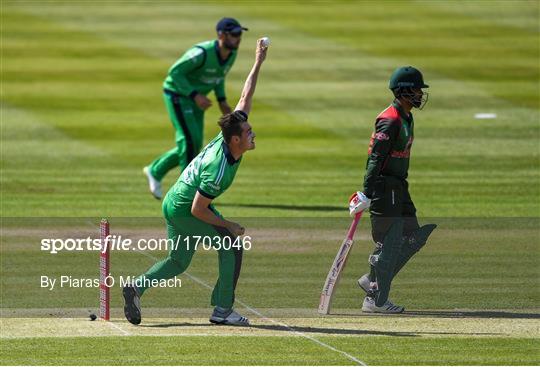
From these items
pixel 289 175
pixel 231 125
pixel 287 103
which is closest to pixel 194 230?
pixel 231 125

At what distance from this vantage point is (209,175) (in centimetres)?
1066

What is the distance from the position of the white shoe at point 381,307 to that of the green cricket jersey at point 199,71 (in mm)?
6868

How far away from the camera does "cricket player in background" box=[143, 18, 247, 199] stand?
1792 centimetres

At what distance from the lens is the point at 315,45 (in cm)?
3002

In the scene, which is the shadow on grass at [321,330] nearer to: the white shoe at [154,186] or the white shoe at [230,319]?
the white shoe at [230,319]

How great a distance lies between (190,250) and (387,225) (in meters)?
1.83

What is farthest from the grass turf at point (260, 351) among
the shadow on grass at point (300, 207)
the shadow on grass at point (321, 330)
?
the shadow on grass at point (300, 207)

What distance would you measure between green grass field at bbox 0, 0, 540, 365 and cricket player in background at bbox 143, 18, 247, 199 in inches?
29.2

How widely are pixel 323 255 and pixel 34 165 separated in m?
7.67

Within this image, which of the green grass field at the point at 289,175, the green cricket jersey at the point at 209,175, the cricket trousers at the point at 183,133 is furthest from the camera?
the cricket trousers at the point at 183,133

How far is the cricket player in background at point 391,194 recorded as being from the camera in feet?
37.8

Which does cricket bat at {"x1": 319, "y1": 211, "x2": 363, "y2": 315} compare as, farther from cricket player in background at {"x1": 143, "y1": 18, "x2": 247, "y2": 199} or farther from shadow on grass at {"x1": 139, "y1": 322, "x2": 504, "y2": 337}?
cricket player in background at {"x1": 143, "y1": 18, "x2": 247, "y2": 199}

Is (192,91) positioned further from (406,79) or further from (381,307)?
(381,307)

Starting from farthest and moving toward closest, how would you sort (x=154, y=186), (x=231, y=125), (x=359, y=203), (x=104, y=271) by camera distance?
(x=154, y=186) → (x=359, y=203) → (x=104, y=271) → (x=231, y=125)
